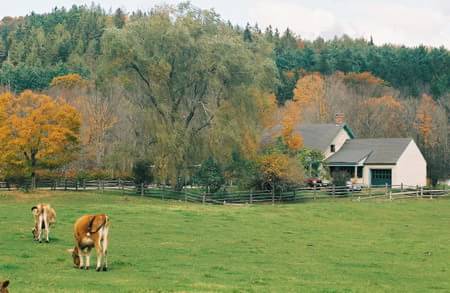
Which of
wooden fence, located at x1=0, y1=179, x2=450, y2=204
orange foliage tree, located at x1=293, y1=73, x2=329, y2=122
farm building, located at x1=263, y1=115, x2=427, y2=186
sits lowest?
wooden fence, located at x1=0, y1=179, x2=450, y2=204

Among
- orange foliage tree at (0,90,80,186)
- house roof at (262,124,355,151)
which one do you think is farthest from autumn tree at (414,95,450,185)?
orange foliage tree at (0,90,80,186)

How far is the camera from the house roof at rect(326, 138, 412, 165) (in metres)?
62.5

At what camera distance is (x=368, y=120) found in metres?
89.0

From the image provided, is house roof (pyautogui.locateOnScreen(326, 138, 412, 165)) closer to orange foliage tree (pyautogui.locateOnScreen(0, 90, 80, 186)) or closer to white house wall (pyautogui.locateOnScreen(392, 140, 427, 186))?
white house wall (pyautogui.locateOnScreen(392, 140, 427, 186))

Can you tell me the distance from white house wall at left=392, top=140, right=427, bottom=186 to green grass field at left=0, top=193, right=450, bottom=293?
25.6 meters

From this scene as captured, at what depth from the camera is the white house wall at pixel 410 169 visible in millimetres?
61781

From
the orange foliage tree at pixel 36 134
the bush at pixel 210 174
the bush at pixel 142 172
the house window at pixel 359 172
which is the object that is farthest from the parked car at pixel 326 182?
the orange foliage tree at pixel 36 134

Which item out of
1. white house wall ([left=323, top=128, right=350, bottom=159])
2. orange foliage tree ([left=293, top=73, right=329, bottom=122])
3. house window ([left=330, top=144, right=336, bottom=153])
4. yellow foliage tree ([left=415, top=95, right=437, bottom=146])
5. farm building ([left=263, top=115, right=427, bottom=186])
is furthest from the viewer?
orange foliage tree ([left=293, top=73, right=329, bottom=122])

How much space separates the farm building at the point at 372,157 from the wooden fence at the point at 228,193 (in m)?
8.39

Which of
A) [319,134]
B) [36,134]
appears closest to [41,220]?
[36,134]

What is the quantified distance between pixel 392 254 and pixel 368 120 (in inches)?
2715

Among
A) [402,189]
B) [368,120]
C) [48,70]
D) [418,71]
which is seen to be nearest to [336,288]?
[402,189]

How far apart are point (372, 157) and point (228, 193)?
20561mm

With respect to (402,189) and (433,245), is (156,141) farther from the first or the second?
(433,245)
